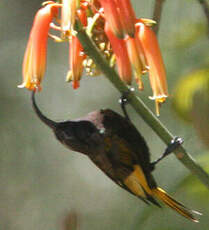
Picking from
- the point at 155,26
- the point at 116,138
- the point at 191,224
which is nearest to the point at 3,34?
the point at 191,224

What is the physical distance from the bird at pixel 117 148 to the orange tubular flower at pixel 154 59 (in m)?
0.76

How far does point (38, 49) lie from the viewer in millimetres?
2246

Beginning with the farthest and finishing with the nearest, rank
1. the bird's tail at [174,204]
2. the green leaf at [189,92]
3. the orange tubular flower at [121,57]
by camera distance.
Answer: the bird's tail at [174,204] < the green leaf at [189,92] < the orange tubular flower at [121,57]

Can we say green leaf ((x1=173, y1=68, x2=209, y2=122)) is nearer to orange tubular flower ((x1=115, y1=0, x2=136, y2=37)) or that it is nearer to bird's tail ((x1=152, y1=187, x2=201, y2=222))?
orange tubular flower ((x1=115, y1=0, x2=136, y2=37))

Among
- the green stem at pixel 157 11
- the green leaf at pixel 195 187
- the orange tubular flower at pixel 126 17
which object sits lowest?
the green leaf at pixel 195 187

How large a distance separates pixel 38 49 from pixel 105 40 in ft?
0.78

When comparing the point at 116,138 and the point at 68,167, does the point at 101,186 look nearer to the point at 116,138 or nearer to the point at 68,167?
the point at 68,167

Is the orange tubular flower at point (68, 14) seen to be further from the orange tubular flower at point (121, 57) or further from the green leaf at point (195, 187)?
the green leaf at point (195, 187)

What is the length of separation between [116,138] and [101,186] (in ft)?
13.4

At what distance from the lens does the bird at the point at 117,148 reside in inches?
119

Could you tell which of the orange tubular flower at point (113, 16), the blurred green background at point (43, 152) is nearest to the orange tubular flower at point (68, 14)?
the orange tubular flower at point (113, 16)

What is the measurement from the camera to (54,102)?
6.86 metres

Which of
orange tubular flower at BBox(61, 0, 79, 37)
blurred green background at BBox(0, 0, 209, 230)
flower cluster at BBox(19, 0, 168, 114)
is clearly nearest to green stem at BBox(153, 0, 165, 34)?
flower cluster at BBox(19, 0, 168, 114)

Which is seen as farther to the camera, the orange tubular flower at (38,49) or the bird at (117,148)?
the bird at (117,148)
